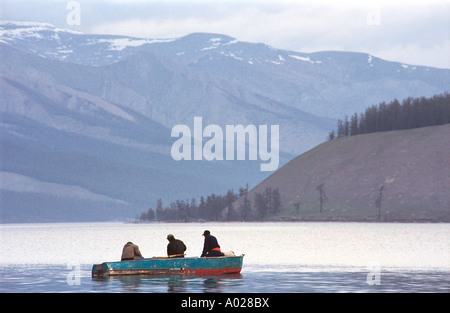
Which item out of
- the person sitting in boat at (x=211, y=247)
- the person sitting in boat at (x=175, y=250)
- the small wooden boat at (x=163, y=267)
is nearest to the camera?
the small wooden boat at (x=163, y=267)

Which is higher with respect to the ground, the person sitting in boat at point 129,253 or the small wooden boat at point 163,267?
the person sitting in boat at point 129,253

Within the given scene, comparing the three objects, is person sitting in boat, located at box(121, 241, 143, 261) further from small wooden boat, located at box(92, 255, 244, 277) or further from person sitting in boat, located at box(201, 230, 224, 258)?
person sitting in boat, located at box(201, 230, 224, 258)

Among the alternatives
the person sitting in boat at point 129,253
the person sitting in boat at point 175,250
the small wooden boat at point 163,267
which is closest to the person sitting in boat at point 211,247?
the small wooden boat at point 163,267

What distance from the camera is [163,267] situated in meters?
74.6

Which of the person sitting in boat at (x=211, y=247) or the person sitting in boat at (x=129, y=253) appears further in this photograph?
the person sitting in boat at (x=129, y=253)

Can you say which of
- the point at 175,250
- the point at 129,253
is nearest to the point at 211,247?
the point at 175,250

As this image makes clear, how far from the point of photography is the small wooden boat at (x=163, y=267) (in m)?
74.1

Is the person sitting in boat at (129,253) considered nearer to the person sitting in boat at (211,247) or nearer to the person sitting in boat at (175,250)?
the person sitting in boat at (175,250)
